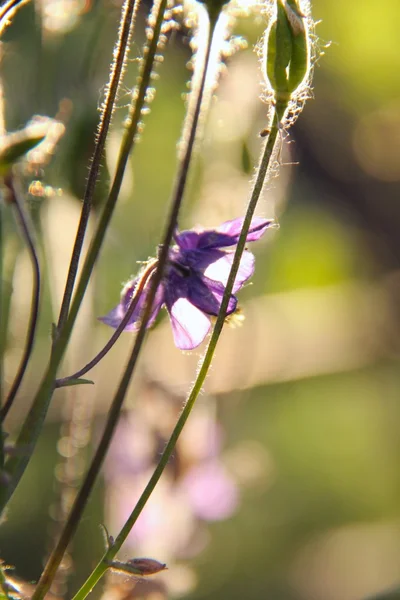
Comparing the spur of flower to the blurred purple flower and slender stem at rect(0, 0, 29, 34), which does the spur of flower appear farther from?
the blurred purple flower

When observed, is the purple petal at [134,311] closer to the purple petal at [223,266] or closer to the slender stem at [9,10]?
the purple petal at [223,266]

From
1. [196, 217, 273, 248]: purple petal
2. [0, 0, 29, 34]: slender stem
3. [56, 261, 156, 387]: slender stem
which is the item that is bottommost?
[56, 261, 156, 387]: slender stem

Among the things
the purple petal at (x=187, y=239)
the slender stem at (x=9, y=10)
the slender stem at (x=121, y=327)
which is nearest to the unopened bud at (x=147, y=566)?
the slender stem at (x=121, y=327)

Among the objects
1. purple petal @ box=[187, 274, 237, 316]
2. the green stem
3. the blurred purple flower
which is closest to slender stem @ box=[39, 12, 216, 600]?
the green stem

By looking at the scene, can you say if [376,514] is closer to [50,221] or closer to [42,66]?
[50,221]

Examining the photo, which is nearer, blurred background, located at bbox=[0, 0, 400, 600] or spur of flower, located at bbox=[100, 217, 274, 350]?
spur of flower, located at bbox=[100, 217, 274, 350]

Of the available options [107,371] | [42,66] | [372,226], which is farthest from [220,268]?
[372,226]
